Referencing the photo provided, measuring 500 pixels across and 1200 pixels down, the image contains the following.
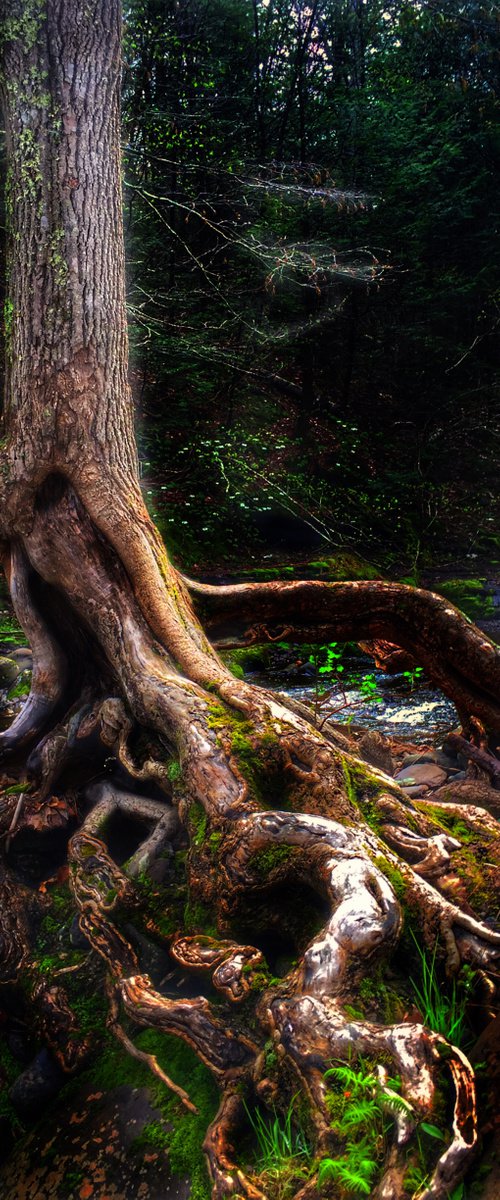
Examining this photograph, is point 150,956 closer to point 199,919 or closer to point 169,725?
point 199,919

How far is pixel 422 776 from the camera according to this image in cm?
480

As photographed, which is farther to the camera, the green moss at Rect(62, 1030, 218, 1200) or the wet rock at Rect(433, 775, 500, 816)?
the wet rock at Rect(433, 775, 500, 816)

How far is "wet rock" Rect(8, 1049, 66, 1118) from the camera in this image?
2785 mm

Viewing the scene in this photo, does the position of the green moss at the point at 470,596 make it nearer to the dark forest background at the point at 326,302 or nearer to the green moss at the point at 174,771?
the dark forest background at the point at 326,302

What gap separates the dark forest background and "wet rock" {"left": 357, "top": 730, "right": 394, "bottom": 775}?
6.24 metres

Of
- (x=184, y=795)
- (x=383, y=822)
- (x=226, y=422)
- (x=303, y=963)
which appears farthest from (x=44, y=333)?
(x=226, y=422)

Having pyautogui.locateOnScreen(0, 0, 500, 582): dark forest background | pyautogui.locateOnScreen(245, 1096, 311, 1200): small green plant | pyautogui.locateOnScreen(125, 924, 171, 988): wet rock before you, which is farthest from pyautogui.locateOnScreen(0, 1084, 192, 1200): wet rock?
pyautogui.locateOnScreen(0, 0, 500, 582): dark forest background

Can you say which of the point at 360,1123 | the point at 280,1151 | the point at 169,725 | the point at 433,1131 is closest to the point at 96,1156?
the point at 280,1151

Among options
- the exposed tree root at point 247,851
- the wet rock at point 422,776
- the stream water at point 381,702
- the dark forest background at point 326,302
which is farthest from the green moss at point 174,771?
the dark forest background at point 326,302

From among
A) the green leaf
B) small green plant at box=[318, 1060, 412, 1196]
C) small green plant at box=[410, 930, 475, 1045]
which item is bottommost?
small green plant at box=[410, 930, 475, 1045]

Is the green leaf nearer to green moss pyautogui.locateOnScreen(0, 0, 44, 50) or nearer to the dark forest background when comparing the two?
green moss pyautogui.locateOnScreen(0, 0, 44, 50)

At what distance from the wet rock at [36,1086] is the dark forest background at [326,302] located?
8.73m

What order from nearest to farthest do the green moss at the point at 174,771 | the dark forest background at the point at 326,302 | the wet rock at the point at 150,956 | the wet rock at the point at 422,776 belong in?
the wet rock at the point at 150,956 < the green moss at the point at 174,771 < the wet rock at the point at 422,776 < the dark forest background at the point at 326,302

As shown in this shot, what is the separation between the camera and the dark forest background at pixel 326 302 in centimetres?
1187
